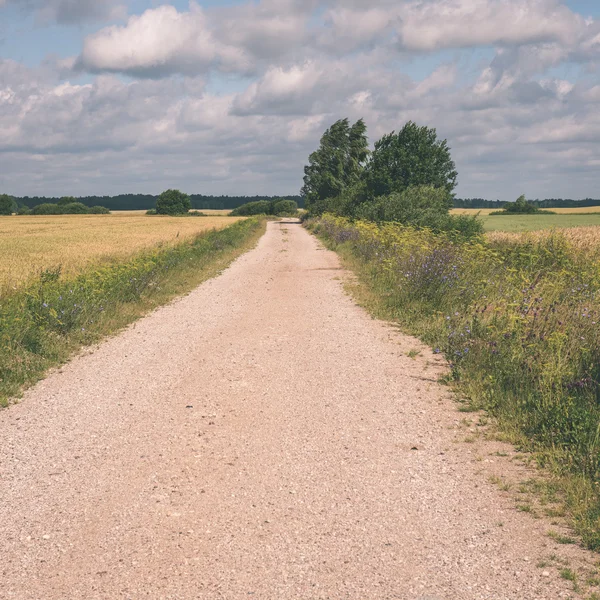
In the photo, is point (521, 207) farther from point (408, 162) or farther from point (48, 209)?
point (48, 209)

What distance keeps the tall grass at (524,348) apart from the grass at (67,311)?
5595mm

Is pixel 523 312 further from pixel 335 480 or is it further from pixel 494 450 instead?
pixel 335 480

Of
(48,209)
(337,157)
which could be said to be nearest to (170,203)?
(48,209)

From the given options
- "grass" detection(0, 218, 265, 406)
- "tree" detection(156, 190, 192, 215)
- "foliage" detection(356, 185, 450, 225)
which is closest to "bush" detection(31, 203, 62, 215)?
"tree" detection(156, 190, 192, 215)

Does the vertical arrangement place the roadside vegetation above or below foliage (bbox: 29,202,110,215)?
below

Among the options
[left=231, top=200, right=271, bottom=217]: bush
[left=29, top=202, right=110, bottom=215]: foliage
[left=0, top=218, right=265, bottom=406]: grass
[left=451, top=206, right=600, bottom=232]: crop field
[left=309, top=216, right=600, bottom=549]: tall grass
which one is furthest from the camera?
[left=231, top=200, right=271, bottom=217]: bush

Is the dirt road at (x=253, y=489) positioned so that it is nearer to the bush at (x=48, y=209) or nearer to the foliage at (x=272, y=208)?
the bush at (x=48, y=209)

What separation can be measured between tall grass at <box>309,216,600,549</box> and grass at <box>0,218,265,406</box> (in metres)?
5.59

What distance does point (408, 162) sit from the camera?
44469 millimetres

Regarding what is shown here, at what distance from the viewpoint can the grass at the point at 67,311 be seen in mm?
8359

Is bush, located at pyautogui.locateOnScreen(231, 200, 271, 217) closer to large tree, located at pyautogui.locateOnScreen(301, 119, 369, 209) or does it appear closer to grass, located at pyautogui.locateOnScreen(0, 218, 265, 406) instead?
large tree, located at pyautogui.locateOnScreen(301, 119, 369, 209)

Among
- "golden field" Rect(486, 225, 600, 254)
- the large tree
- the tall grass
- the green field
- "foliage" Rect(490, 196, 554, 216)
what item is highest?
the large tree

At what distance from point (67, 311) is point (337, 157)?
222 feet

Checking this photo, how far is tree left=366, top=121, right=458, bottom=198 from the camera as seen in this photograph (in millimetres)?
44531
